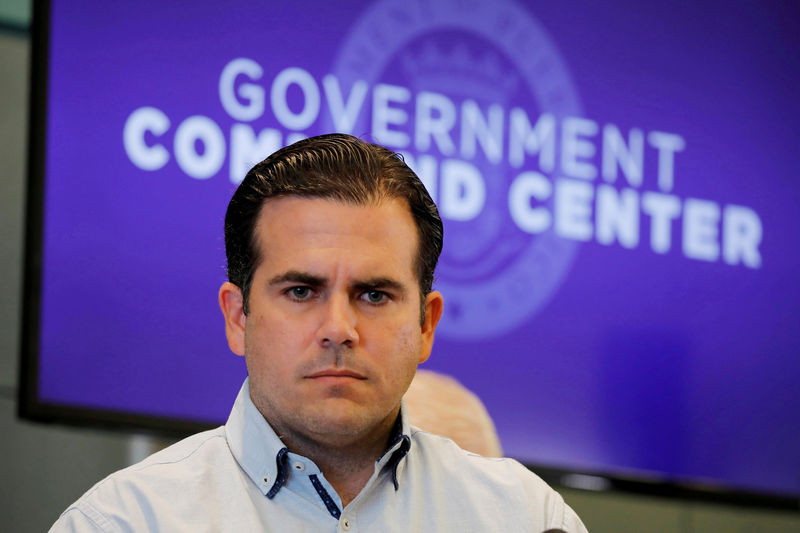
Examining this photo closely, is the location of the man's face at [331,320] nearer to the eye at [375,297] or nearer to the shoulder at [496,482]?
the eye at [375,297]

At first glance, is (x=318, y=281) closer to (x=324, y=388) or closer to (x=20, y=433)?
(x=324, y=388)

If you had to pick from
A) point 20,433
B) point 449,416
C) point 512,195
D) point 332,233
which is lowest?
point 20,433

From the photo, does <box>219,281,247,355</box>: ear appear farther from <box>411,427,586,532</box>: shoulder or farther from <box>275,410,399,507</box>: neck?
<box>411,427,586,532</box>: shoulder

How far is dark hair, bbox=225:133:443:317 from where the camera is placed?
157 centimetres

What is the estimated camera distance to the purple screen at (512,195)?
8.96ft

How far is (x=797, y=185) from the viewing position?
3787mm

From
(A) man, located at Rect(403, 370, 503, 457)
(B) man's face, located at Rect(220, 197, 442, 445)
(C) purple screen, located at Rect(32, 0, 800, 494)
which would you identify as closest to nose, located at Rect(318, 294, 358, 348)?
(B) man's face, located at Rect(220, 197, 442, 445)

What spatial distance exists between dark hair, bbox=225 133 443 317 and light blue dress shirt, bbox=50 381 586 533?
20 cm

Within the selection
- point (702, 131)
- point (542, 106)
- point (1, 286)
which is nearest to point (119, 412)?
point (1, 286)

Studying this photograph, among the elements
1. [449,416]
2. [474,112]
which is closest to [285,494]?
[449,416]

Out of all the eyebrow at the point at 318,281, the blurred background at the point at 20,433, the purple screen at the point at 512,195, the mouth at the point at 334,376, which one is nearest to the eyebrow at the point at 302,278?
the eyebrow at the point at 318,281

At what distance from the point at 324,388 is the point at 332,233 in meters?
0.22

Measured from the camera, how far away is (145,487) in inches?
57.4

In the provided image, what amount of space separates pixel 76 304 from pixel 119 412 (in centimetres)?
29
